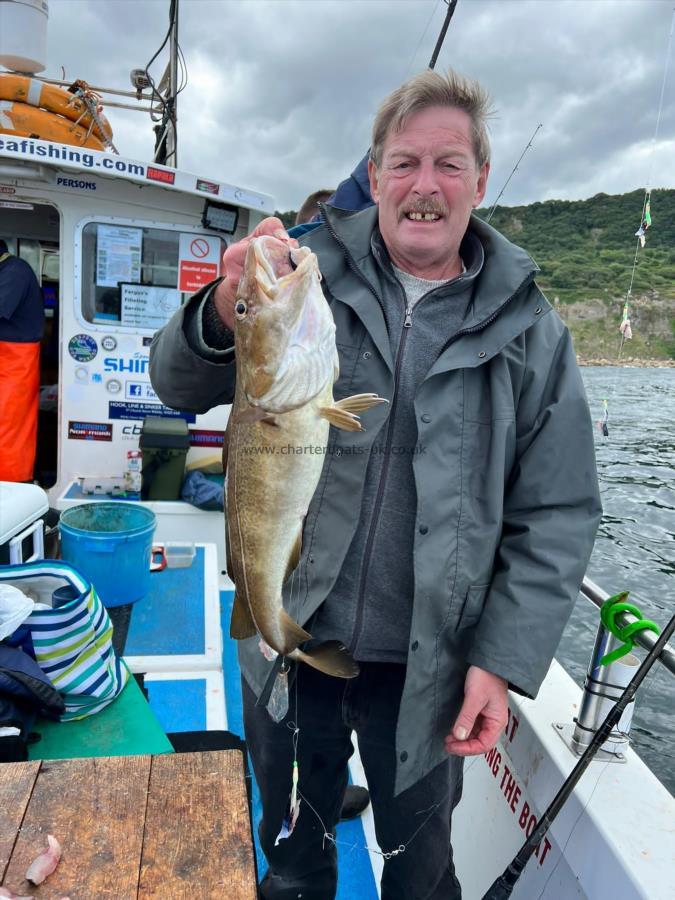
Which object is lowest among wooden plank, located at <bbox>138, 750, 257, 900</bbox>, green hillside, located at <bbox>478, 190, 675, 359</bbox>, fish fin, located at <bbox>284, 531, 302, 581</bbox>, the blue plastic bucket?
the blue plastic bucket

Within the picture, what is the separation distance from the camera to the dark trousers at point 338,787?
2.00 meters

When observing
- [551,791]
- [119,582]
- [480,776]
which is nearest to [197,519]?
[119,582]

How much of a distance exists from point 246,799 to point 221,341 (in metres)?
1.19

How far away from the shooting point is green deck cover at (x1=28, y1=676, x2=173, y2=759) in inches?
103

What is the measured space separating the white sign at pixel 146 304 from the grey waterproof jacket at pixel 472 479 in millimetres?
4246

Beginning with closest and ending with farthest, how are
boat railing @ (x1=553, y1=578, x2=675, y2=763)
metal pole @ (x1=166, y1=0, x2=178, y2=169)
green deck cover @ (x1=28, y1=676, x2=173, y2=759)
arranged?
1. boat railing @ (x1=553, y1=578, x2=675, y2=763)
2. green deck cover @ (x1=28, y1=676, x2=173, y2=759)
3. metal pole @ (x1=166, y1=0, x2=178, y2=169)

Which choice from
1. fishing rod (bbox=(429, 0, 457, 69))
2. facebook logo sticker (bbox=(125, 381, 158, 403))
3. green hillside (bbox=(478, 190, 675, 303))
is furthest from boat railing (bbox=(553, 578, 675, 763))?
green hillside (bbox=(478, 190, 675, 303))

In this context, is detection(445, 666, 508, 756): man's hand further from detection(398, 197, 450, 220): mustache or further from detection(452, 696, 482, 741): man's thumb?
detection(398, 197, 450, 220): mustache

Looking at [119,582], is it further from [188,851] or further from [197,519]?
[188,851]

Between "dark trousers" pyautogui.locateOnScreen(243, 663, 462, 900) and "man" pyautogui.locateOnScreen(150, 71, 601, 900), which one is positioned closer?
"man" pyautogui.locateOnScreen(150, 71, 601, 900)

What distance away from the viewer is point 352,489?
1.81 m

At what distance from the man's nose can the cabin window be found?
4358 mm

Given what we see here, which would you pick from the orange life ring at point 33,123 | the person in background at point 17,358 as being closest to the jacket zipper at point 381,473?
the orange life ring at point 33,123

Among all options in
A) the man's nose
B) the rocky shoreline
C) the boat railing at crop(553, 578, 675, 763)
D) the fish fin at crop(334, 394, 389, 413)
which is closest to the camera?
the fish fin at crop(334, 394, 389, 413)
